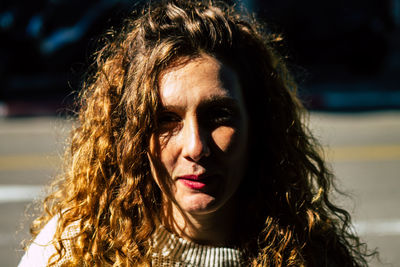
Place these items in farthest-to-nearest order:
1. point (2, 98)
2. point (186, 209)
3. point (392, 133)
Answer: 1. point (2, 98)
2. point (392, 133)
3. point (186, 209)

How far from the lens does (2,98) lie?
1398 cm

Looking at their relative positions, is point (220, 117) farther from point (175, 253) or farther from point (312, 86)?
point (312, 86)

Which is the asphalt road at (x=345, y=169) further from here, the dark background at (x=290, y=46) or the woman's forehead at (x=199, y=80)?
the dark background at (x=290, y=46)

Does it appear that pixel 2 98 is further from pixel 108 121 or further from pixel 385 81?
pixel 108 121

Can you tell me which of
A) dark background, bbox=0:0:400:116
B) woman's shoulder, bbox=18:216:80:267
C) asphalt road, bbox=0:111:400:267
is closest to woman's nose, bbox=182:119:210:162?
woman's shoulder, bbox=18:216:80:267

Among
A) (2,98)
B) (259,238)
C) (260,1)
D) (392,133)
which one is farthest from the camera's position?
(260,1)

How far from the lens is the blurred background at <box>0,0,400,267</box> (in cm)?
696

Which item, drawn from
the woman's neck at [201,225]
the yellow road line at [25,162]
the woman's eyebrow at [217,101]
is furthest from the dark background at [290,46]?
the woman's eyebrow at [217,101]

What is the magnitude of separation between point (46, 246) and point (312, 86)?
14.0 meters

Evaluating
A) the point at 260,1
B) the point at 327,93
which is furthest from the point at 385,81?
the point at 260,1

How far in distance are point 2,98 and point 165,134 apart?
13.0 metres

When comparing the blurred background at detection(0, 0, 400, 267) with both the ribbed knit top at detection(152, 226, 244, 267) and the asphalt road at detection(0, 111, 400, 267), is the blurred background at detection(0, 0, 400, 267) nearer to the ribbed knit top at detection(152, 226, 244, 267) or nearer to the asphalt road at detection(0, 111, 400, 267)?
the asphalt road at detection(0, 111, 400, 267)

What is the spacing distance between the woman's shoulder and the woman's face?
392 mm

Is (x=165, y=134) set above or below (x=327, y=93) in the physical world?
below
